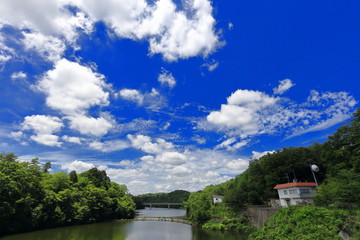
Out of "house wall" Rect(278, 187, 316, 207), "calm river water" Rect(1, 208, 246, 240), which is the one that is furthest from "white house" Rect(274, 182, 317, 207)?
"calm river water" Rect(1, 208, 246, 240)

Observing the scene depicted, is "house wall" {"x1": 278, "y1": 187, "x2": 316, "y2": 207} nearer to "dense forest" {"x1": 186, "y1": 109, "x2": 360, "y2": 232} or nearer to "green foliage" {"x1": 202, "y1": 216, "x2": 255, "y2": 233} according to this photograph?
"dense forest" {"x1": 186, "y1": 109, "x2": 360, "y2": 232}

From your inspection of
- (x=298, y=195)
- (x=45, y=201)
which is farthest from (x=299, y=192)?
(x=45, y=201)

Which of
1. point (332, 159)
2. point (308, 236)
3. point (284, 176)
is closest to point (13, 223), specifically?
point (308, 236)

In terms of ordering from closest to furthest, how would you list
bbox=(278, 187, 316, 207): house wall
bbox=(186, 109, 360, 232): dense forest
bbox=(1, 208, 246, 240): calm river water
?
bbox=(1, 208, 246, 240): calm river water
bbox=(186, 109, 360, 232): dense forest
bbox=(278, 187, 316, 207): house wall

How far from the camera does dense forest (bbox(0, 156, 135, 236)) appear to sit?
29.1 m

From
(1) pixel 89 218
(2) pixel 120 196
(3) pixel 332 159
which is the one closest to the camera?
(3) pixel 332 159

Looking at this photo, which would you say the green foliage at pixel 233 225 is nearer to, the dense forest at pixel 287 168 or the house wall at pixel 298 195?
the dense forest at pixel 287 168

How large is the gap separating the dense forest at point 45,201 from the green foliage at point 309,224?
35.6 meters

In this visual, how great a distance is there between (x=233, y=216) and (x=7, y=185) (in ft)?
122

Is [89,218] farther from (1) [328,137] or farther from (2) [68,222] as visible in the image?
(1) [328,137]

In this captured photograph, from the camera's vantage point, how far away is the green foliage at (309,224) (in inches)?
580

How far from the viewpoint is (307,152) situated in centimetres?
4122

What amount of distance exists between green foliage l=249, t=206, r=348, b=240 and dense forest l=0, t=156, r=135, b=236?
117 feet

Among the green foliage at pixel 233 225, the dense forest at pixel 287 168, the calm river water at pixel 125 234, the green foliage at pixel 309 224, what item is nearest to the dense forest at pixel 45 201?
the calm river water at pixel 125 234
